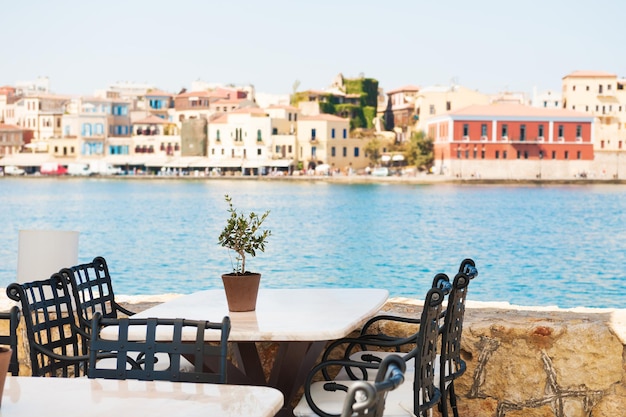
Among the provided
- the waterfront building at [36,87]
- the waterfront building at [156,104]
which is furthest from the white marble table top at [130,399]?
the waterfront building at [36,87]

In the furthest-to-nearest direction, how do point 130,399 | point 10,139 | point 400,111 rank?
point 10,139, point 400,111, point 130,399

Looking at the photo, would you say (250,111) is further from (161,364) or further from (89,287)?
(161,364)

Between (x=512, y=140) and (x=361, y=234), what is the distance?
25.8 metres

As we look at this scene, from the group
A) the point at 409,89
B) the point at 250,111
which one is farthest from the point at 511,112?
the point at 250,111

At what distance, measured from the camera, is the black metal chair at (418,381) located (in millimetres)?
2184

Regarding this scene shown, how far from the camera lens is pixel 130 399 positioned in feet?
5.66

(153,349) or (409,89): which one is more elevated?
(409,89)

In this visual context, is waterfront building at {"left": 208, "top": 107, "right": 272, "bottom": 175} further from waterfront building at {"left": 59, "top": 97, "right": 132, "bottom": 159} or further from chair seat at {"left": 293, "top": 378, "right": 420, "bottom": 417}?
chair seat at {"left": 293, "top": 378, "right": 420, "bottom": 417}

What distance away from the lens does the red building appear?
6012cm

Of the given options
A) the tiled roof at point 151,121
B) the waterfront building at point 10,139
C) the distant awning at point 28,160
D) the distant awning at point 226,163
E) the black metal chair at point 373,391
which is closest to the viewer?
the black metal chair at point 373,391

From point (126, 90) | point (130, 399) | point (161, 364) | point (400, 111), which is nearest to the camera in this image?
point (130, 399)

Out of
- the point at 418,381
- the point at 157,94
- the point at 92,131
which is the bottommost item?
the point at 418,381

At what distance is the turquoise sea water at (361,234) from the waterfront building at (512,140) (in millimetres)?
1511

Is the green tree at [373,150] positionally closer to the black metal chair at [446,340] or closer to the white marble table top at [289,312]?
the white marble table top at [289,312]
